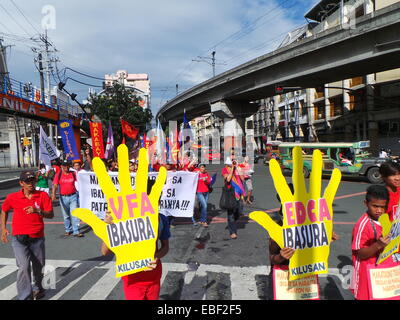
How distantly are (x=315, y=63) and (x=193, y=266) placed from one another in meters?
16.9

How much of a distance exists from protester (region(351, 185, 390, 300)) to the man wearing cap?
3524 mm

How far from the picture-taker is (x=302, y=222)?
2219 mm

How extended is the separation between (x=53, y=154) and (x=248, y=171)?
20.3 feet

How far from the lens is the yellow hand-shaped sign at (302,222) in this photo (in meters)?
2.18

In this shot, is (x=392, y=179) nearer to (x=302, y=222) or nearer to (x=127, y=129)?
(x=302, y=222)

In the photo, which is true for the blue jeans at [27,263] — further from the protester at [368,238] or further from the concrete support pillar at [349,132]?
the concrete support pillar at [349,132]

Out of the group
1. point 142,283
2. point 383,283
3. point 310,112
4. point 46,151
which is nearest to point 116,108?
point 46,151

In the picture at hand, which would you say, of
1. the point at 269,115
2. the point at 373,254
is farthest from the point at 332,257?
the point at 269,115

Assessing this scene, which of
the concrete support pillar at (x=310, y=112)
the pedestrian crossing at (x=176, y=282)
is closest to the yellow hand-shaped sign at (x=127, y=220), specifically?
the pedestrian crossing at (x=176, y=282)

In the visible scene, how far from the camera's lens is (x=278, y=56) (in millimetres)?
19469

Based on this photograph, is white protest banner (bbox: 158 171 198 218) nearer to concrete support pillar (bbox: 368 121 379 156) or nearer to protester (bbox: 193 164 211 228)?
protester (bbox: 193 164 211 228)

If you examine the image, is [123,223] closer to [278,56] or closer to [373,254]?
[373,254]

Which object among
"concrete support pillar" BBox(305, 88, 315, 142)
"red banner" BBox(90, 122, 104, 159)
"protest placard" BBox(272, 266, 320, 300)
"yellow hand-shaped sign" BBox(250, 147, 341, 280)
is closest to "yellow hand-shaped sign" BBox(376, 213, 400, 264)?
"yellow hand-shaped sign" BBox(250, 147, 341, 280)

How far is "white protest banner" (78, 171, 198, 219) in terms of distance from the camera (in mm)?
5867
